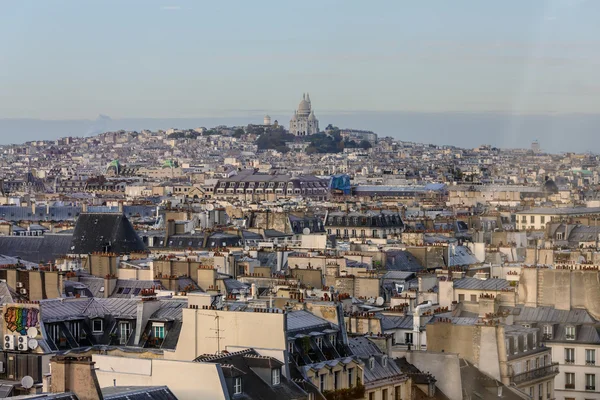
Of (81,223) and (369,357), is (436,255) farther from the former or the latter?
(369,357)

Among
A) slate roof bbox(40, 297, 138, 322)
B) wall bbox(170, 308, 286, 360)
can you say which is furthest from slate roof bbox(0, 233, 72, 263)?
wall bbox(170, 308, 286, 360)

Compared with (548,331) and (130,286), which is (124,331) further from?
(548,331)

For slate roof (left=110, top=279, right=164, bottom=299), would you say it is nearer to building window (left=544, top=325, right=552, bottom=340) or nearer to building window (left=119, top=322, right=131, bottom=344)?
building window (left=119, top=322, right=131, bottom=344)

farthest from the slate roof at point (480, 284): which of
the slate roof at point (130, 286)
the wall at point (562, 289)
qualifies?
the slate roof at point (130, 286)

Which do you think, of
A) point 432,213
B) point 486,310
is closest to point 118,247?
point 486,310

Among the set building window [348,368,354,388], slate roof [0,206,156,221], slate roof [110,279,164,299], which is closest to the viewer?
building window [348,368,354,388]

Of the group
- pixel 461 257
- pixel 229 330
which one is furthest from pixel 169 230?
pixel 229 330

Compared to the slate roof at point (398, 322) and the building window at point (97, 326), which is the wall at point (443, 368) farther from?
the building window at point (97, 326)
